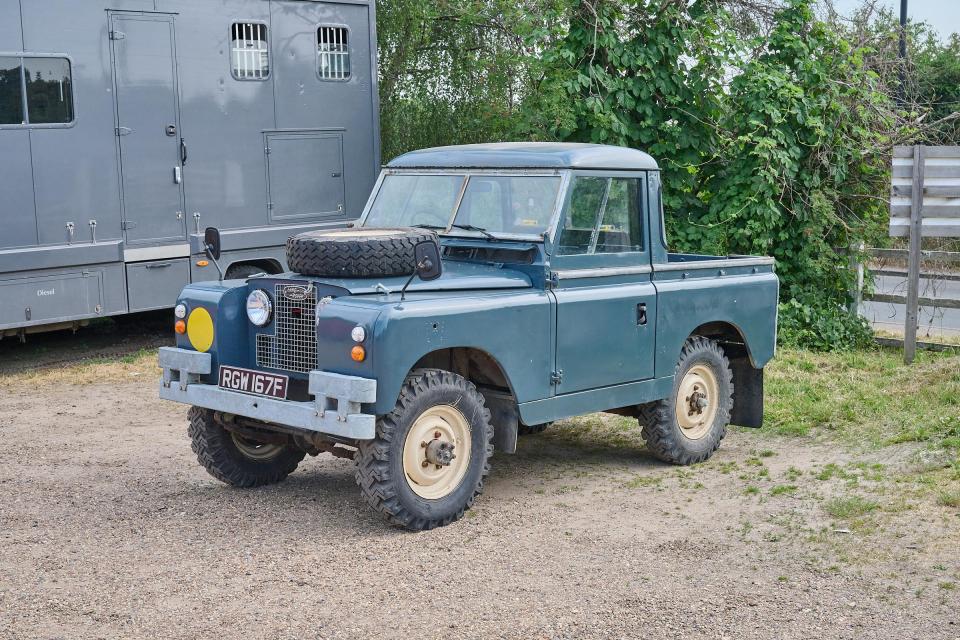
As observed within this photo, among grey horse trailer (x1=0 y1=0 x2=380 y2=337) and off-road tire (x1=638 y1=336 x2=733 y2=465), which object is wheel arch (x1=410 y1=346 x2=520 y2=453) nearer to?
off-road tire (x1=638 y1=336 x2=733 y2=465)

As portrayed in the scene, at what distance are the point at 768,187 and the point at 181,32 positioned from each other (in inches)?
249

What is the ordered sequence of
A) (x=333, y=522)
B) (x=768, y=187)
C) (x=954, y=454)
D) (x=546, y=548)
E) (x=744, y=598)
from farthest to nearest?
(x=768, y=187), (x=954, y=454), (x=333, y=522), (x=546, y=548), (x=744, y=598)

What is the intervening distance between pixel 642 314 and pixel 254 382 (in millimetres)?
2497

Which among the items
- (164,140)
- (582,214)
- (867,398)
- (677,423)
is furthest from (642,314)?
(164,140)

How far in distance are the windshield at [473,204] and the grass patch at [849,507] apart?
7.64ft

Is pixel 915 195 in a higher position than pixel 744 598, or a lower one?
higher

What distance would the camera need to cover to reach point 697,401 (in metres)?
7.81

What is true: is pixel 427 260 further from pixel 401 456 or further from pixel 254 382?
pixel 254 382

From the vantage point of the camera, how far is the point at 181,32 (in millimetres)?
11477

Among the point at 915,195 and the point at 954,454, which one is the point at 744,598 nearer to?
the point at 954,454

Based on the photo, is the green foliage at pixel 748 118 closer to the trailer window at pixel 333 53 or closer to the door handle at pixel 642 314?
the trailer window at pixel 333 53

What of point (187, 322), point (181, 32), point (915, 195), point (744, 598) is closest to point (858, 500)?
point (744, 598)

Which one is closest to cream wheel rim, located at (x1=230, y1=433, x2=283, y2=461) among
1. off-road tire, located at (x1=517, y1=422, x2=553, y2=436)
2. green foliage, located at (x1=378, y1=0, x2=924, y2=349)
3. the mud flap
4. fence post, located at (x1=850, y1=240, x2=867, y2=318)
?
off-road tire, located at (x1=517, y1=422, x2=553, y2=436)

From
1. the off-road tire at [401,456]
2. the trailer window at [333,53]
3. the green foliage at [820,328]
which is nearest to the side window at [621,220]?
the off-road tire at [401,456]
